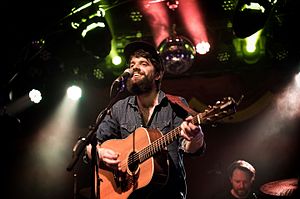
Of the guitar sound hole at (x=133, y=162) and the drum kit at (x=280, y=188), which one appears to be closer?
the guitar sound hole at (x=133, y=162)

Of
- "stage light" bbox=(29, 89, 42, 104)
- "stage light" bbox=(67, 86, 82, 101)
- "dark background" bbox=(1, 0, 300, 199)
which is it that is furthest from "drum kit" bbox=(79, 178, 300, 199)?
"stage light" bbox=(29, 89, 42, 104)

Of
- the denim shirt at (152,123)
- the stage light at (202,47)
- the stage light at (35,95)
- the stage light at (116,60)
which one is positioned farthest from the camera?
the stage light at (35,95)

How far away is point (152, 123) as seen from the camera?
4.75 m

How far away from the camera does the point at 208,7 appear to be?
846cm

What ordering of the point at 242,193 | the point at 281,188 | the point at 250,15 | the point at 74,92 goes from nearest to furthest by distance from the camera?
the point at 281,188
the point at 250,15
the point at 242,193
the point at 74,92

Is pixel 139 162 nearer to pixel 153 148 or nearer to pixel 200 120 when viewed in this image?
pixel 153 148

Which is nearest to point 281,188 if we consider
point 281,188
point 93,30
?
point 281,188

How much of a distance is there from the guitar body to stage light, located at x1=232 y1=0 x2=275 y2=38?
9.13ft

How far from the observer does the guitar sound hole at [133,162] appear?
4.47 metres

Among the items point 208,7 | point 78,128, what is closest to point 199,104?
point 208,7

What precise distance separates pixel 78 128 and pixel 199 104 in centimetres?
287

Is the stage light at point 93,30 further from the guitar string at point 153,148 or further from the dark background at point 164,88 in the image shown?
the guitar string at point 153,148

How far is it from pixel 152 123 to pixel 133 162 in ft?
1.70

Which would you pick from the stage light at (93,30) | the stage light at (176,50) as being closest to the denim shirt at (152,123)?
the stage light at (93,30)
